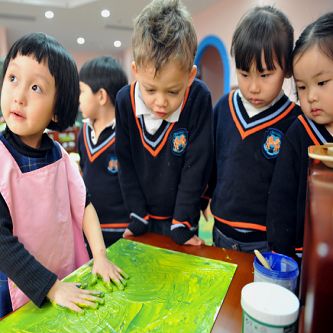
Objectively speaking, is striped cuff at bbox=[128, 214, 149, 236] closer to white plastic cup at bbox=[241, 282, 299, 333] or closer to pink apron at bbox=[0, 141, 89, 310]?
pink apron at bbox=[0, 141, 89, 310]

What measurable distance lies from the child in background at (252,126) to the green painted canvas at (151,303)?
0.20m

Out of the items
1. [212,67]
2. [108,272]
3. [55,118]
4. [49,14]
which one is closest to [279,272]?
[108,272]

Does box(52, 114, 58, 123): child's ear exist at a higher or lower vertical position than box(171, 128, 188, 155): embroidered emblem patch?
higher

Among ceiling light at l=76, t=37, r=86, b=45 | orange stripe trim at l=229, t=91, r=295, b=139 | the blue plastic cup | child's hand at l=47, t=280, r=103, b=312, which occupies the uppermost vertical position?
ceiling light at l=76, t=37, r=86, b=45

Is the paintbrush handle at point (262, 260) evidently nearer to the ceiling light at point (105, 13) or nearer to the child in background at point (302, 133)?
the child in background at point (302, 133)

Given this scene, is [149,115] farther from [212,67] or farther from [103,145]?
[212,67]

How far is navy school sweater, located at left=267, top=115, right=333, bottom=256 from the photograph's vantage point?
70 centimetres

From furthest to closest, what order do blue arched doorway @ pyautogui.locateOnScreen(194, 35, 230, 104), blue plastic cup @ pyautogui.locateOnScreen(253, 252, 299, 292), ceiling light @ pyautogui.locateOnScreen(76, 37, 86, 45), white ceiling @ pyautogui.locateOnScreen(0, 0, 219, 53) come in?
ceiling light @ pyautogui.locateOnScreen(76, 37, 86, 45) < blue arched doorway @ pyautogui.locateOnScreen(194, 35, 230, 104) < white ceiling @ pyautogui.locateOnScreen(0, 0, 219, 53) < blue plastic cup @ pyautogui.locateOnScreen(253, 252, 299, 292)

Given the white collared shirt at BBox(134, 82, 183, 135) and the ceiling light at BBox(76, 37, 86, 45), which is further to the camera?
the ceiling light at BBox(76, 37, 86, 45)

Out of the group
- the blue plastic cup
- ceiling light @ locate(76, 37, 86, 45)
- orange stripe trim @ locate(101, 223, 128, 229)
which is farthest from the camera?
ceiling light @ locate(76, 37, 86, 45)

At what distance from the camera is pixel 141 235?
875 millimetres

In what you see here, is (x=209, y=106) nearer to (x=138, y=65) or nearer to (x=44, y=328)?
(x=138, y=65)

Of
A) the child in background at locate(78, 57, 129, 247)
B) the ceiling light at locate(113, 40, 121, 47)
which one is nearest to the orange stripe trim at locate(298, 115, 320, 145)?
the child in background at locate(78, 57, 129, 247)

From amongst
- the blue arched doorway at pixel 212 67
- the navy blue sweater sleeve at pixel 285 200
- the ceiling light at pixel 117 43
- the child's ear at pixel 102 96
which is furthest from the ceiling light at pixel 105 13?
the navy blue sweater sleeve at pixel 285 200
